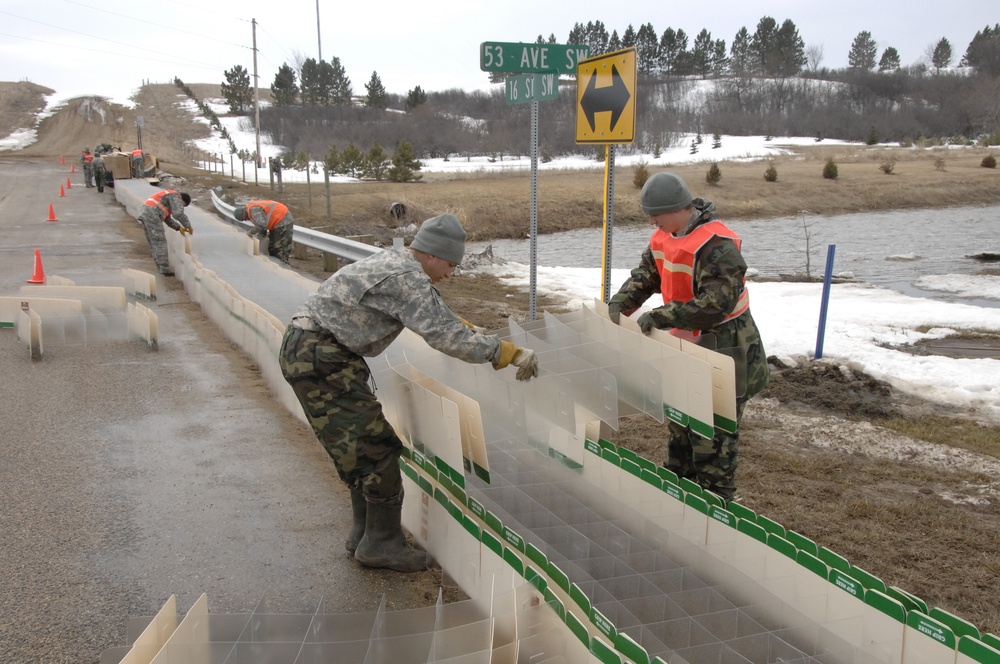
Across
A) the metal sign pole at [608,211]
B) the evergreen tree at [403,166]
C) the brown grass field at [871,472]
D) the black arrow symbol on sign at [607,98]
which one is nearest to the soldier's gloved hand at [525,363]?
the brown grass field at [871,472]

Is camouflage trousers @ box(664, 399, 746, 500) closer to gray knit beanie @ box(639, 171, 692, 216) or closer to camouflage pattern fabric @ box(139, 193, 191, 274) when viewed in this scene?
gray knit beanie @ box(639, 171, 692, 216)

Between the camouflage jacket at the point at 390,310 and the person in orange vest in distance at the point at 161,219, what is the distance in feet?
34.2

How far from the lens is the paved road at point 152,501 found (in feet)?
12.3

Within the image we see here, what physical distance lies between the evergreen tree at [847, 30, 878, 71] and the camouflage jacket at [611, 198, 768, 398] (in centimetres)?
14632

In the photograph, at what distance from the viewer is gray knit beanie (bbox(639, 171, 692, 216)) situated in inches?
169

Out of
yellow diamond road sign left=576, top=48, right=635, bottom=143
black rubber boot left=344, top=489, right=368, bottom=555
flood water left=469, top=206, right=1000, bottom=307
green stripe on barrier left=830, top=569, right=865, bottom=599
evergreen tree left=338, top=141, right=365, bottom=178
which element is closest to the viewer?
green stripe on barrier left=830, top=569, right=865, bottom=599

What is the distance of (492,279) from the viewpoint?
14.8 m

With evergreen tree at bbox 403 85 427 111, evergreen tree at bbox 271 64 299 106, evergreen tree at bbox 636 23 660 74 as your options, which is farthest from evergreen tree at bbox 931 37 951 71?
evergreen tree at bbox 271 64 299 106

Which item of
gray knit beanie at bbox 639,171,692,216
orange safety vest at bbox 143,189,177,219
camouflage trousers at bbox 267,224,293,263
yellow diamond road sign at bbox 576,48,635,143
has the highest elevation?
yellow diamond road sign at bbox 576,48,635,143

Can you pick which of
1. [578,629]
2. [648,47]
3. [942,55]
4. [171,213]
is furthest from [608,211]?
[942,55]

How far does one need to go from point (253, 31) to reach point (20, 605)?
166 feet

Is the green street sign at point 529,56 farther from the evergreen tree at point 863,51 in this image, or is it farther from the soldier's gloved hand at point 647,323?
the evergreen tree at point 863,51

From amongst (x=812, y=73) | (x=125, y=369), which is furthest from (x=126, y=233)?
(x=812, y=73)

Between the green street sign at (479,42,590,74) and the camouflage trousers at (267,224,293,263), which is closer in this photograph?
the green street sign at (479,42,590,74)
